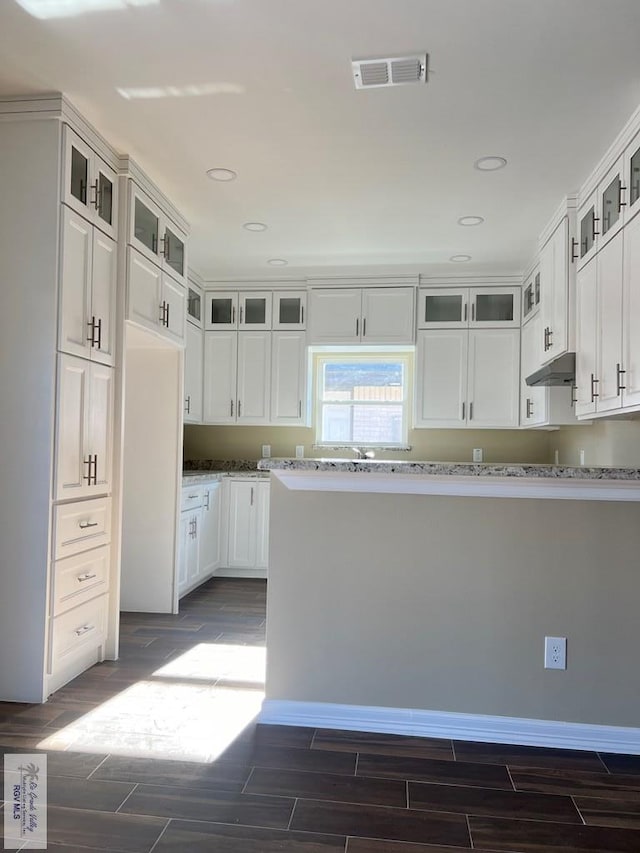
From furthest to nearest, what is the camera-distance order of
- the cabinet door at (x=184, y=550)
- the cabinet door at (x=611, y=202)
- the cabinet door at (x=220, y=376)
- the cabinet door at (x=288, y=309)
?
the cabinet door at (x=220, y=376), the cabinet door at (x=288, y=309), the cabinet door at (x=184, y=550), the cabinet door at (x=611, y=202)

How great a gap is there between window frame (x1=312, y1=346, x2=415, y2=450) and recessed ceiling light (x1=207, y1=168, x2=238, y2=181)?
221cm

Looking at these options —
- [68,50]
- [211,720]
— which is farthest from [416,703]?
[68,50]

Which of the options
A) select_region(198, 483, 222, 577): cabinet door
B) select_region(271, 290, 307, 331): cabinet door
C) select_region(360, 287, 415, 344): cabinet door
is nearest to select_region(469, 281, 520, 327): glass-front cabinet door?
select_region(360, 287, 415, 344): cabinet door

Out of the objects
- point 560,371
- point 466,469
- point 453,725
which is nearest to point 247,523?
point 560,371

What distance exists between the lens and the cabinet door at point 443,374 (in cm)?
495

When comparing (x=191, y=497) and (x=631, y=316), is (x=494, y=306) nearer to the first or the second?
(x=631, y=316)

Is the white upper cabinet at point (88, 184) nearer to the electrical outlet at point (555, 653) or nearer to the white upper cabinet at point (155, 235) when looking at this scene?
the white upper cabinet at point (155, 235)

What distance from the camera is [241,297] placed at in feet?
17.3

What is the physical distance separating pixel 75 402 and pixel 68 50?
1450 millimetres

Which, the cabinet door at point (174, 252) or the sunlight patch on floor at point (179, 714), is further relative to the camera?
the cabinet door at point (174, 252)

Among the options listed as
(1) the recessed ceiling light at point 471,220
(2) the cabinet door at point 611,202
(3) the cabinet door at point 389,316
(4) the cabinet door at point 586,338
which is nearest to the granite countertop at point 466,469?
(4) the cabinet door at point 586,338

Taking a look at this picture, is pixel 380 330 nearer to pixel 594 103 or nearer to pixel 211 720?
pixel 594 103

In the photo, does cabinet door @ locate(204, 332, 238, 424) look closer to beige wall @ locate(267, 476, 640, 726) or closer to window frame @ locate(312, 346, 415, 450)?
window frame @ locate(312, 346, 415, 450)

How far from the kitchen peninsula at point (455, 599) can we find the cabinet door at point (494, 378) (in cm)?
267
